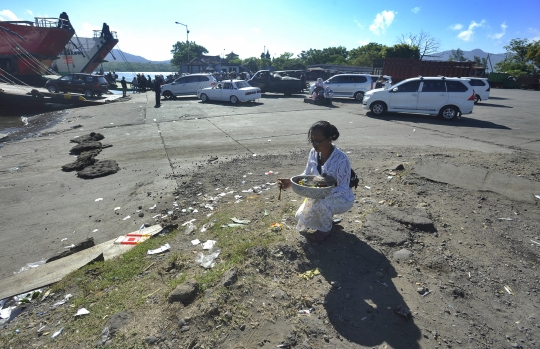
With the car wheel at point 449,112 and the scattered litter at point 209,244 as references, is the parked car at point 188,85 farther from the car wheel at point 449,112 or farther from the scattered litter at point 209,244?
the scattered litter at point 209,244

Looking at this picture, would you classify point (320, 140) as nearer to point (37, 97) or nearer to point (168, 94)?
point (37, 97)

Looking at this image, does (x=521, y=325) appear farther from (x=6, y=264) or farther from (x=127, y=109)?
(x=127, y=109)

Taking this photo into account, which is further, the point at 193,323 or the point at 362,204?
the point at 362,204

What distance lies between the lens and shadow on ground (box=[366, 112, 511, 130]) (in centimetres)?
1193

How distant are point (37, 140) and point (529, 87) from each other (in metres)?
51.7

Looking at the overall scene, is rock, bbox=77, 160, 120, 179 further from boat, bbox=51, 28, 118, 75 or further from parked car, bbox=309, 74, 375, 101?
boat, bbox=51, 28, 118, 75

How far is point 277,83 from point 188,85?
23.3 feet

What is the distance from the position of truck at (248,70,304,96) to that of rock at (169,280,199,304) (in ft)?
76.5

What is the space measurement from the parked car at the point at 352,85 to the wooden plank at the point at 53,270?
19189 mm

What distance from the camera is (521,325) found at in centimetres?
243

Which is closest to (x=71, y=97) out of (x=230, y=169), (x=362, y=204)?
(x=230, y=169)

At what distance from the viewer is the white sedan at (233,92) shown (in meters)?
19.2

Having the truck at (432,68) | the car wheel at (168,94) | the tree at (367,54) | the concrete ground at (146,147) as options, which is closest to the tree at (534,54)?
the tree at (367,54)

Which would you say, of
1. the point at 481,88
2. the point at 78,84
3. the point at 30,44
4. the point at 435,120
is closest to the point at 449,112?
the point at 435,120
